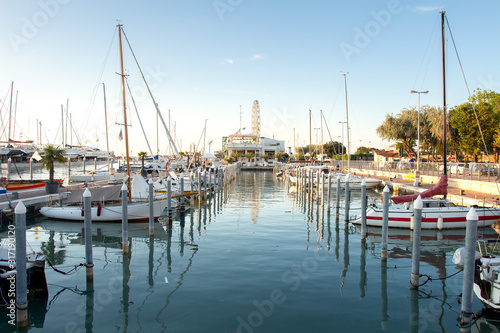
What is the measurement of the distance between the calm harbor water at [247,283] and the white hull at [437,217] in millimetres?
487

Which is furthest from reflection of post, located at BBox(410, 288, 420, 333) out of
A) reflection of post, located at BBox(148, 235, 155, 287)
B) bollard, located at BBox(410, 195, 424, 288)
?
reflection of post, located at BBox(148, 235, 155, 287)

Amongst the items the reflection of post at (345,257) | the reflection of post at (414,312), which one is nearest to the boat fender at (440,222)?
the reflection of post at (345,257)

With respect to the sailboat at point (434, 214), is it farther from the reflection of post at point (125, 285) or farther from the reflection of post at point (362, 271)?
the reflection of post at point (125, 285)

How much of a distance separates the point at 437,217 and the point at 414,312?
35.5 ft

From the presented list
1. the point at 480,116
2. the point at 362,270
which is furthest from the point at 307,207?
the point at 480,116

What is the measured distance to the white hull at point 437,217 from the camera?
1839 cm

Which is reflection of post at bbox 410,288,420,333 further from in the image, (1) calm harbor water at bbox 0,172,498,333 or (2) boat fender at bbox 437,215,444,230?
(2) boat fender at bbox 437,215,444,230

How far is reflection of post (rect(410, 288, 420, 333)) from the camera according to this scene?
861 centimetres

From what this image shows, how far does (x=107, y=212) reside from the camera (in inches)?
822

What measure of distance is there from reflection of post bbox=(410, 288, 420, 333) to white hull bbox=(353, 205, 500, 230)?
8.87 m

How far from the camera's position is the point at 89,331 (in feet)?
27.9

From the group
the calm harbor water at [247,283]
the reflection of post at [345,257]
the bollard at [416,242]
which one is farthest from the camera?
the reflection of post at [345,257]

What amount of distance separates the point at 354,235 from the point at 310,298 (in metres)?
8.84

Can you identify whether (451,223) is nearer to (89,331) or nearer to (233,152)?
(89,331)
